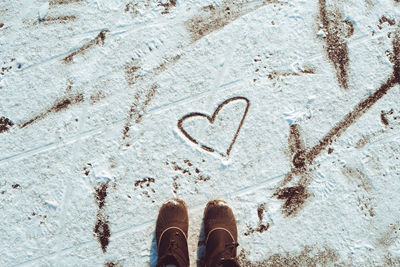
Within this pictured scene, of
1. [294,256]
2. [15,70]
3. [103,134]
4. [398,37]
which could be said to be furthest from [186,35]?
[294,256]

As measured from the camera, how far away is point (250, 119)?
1.96 m

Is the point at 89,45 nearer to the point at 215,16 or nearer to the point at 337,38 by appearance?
the point at 215,16

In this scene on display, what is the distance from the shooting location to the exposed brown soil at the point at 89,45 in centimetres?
201

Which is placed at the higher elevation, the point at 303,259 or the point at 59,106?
the point at 59,106

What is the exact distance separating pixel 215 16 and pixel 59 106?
1.26 meters

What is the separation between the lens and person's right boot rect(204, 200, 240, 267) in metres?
1.78

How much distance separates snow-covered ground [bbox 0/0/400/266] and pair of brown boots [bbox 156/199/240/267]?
0.07 m

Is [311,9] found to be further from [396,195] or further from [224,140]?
[396,195]

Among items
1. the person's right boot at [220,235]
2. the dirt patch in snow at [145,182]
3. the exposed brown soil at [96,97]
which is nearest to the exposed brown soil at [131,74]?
the exposed brown soil at [96,97]

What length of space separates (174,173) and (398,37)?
183 centimetres

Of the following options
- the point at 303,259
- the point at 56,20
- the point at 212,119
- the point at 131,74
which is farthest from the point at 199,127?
the point at 56,20

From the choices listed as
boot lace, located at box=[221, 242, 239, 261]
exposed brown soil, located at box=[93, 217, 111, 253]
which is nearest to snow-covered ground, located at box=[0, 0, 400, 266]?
exposed brown soil, located at box=[93, 217, 111, 253]

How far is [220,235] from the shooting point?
1.81 meters

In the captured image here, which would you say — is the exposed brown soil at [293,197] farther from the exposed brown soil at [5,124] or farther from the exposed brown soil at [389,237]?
the exposed brown soil at [5,124]
